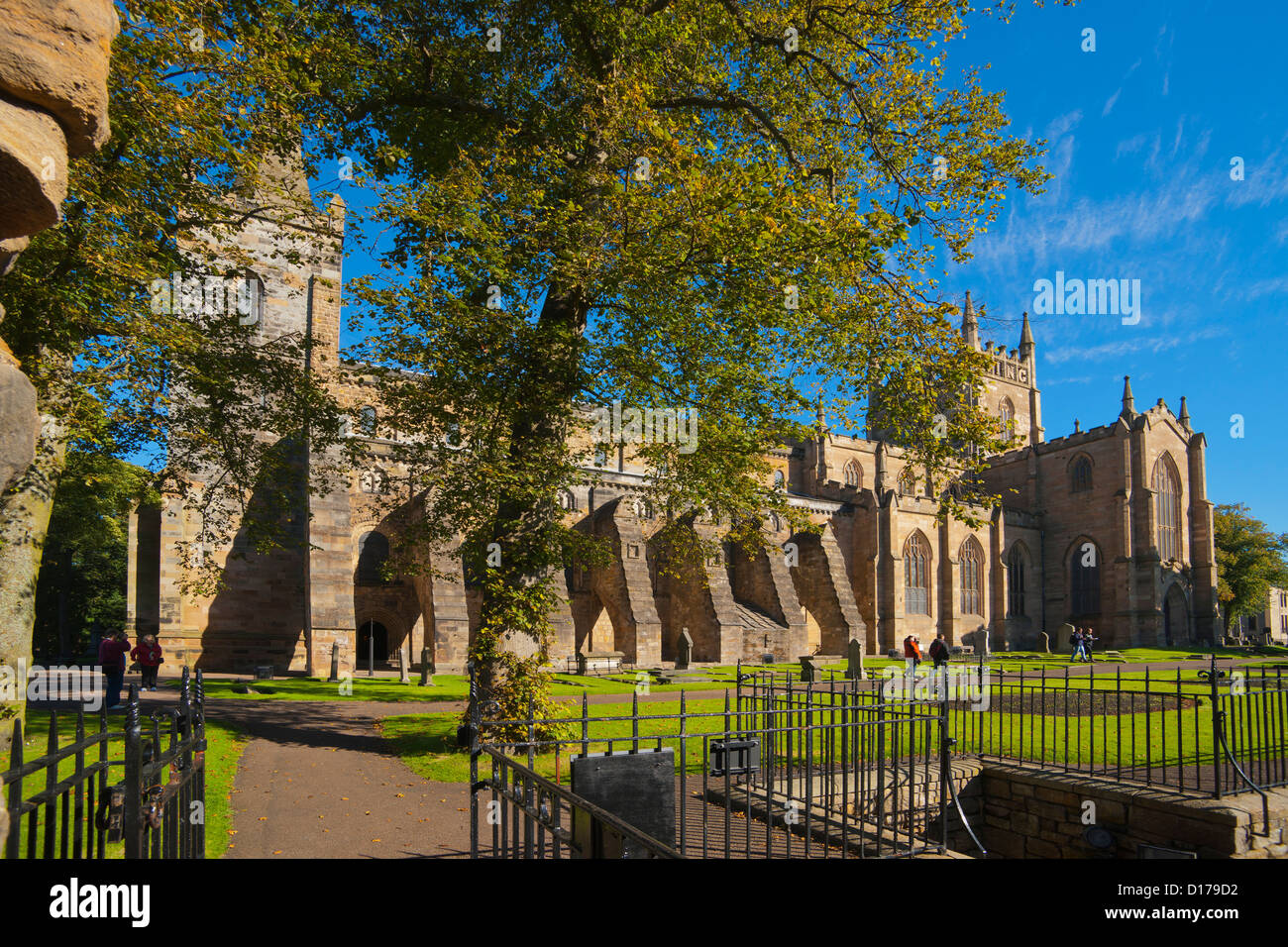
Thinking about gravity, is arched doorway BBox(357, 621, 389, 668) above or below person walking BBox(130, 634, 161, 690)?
below

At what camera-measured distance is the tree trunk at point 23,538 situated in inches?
337

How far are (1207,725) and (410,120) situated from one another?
1740cm

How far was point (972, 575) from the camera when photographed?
50312 mm

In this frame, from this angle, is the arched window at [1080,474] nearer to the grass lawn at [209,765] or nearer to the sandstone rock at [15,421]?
the grass lawn at [209,765]

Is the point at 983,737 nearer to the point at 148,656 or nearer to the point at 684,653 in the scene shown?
the point at 148,656

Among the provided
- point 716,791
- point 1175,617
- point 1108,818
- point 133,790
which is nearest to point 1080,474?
point 1175,617

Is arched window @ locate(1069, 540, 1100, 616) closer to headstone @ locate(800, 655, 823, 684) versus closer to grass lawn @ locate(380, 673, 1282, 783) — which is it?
headstone @ locate(800, 655, 823, 684)

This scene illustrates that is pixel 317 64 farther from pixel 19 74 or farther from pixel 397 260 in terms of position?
pixel 19 74

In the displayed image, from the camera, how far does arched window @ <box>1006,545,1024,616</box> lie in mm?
52562

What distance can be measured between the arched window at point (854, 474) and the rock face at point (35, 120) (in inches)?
2115

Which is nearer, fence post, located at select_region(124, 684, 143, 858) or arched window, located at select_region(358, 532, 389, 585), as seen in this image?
fence post, located at select_region(124, 684, 143, 858)

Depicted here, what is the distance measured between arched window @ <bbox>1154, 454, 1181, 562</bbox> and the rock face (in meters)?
59.4
